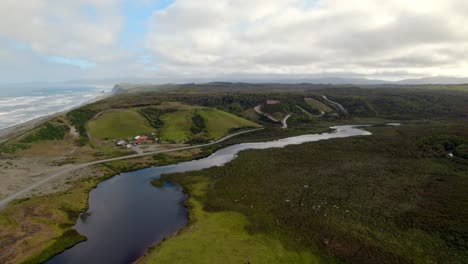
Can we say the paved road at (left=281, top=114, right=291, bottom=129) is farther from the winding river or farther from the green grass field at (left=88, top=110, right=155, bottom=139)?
the winding river

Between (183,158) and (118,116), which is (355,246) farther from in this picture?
(118,116)

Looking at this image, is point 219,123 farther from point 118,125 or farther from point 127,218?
point 127,218

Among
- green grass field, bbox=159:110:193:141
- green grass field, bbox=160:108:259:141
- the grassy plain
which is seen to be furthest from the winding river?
green grass field, bbox=160:108:259:141

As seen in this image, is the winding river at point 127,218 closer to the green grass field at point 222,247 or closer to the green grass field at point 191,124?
the green grass field at point 222,247

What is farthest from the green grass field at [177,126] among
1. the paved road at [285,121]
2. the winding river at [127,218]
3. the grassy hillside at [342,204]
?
the paved road at [285,121]

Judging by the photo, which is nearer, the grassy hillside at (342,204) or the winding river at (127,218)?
the grassy hillside at (342,204)

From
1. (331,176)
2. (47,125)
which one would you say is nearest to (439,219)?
(331,176)
